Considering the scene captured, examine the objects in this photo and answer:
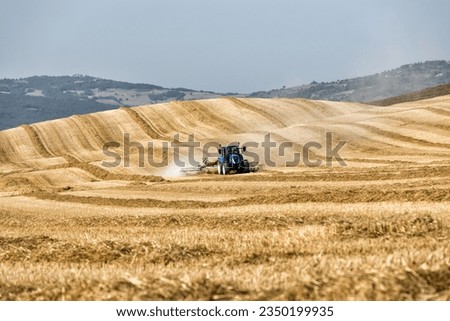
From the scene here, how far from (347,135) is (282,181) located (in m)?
26.6

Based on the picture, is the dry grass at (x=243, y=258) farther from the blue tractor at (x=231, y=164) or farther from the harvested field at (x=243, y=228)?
the blue tractor at (x=231, y=164)

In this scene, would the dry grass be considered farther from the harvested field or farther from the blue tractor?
the blue tractor

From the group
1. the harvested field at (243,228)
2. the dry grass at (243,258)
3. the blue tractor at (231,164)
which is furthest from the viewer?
the blue tractor at (231,164)

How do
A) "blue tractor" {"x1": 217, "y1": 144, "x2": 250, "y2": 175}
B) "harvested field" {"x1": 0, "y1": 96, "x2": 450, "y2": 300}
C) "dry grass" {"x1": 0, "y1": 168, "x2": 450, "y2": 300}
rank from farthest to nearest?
1. "blue tractor" {"x1": 217, "y1": 144, "x2": 250, "y2": 175}
2. "harvested field" {"x1": 0, "y1": 96, "x2": 450, "y2": 300}
3. "dry grass" {"x1": 0, "y1": 168, "x2": 450, "y2": 300}

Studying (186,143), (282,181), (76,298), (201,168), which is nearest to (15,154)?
(186,143)

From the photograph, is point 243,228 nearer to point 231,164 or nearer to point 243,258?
point 243,258

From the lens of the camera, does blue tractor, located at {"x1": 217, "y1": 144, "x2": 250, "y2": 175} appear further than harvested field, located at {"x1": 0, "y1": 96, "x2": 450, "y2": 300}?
Yes

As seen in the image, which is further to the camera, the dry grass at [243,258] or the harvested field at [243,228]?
the harvested field at [243,228]

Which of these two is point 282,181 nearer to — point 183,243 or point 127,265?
point 183,243

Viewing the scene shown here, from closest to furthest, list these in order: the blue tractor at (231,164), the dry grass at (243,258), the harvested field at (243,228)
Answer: the dry grass at (243,258) < the harvested field at (243,228) < the blue tractor at (231,164)

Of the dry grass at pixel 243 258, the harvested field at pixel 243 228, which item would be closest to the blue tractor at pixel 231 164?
the harvested field at pixel 243 228

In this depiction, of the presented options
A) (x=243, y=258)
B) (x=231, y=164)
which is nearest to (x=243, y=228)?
(x=243, y=258)

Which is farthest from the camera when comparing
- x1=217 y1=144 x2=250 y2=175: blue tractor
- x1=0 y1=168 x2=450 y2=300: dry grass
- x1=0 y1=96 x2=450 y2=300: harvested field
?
x1=217 y1=144 x2=250 y2=175: blue tractor

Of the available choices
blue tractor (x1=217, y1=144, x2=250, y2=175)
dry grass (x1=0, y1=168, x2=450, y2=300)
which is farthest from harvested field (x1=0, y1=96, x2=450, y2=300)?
blue tractor (x1=217, y1=144, x2=250, y2=175)
